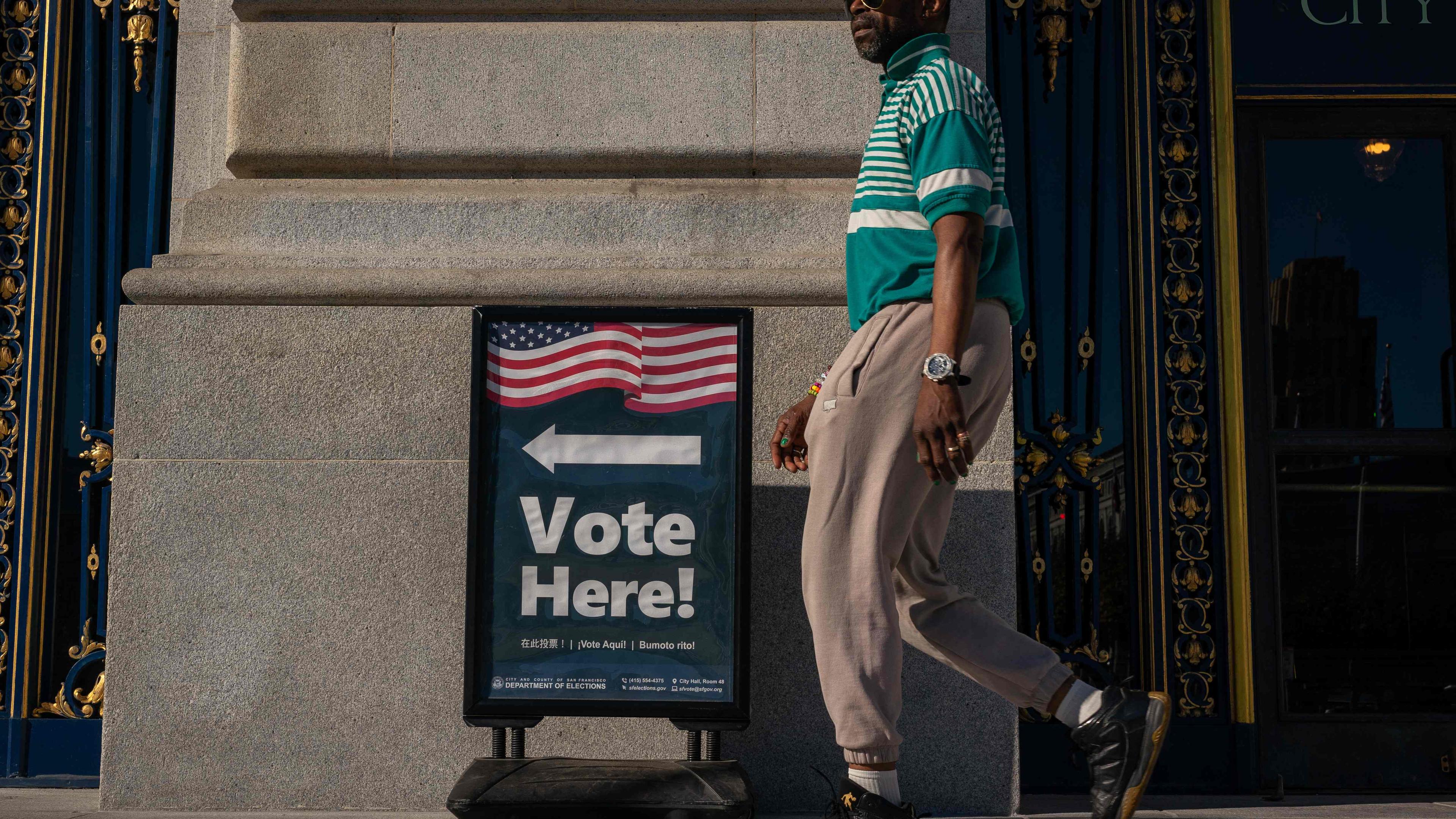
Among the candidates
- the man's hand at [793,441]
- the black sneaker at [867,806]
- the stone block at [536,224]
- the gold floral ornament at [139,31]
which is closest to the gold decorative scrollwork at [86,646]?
the stone block at [536,224]

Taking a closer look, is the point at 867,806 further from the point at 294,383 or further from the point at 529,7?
the point at 529,7

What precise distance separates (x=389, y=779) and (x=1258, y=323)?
3.87 m

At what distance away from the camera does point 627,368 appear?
4.08m

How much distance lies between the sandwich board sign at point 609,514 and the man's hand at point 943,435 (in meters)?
0.88

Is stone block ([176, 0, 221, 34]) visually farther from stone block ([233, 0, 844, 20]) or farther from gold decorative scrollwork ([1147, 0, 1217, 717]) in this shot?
gold decorative scrollwork ([1147, 0, 1217, 717])

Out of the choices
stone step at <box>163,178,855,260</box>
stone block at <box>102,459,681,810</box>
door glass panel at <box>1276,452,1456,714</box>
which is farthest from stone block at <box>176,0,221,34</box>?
door glass panel at <box>1276,452,1456,714</box>

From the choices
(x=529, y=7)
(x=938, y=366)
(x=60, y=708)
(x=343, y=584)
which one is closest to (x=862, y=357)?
(x=938, y=366)

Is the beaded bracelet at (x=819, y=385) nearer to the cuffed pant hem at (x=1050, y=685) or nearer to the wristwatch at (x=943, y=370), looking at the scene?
the wristwatch at (x=943, y=370)

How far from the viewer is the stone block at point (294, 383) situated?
14.7 ft

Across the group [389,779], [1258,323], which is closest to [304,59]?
[389,779]

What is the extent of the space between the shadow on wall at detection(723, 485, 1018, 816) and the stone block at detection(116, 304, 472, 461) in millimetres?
1267

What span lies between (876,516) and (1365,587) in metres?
3.08

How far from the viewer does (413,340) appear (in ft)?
14.9

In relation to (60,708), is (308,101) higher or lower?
higher
